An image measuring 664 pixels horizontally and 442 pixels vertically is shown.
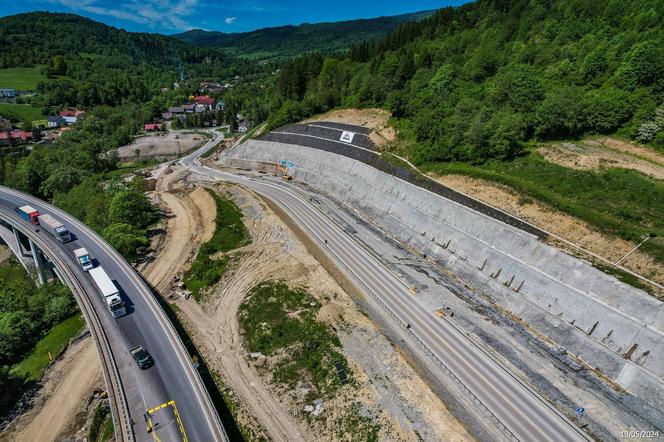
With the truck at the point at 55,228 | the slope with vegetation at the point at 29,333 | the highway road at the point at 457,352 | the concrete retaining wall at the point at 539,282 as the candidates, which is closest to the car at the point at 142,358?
the slope with vegetation at the point at 29,333

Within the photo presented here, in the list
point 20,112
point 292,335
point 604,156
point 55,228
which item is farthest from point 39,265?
point 20,112

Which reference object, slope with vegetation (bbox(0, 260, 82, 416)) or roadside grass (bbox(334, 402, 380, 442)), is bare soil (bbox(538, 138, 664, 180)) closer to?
roadside grass (bbox(334, 402, 380, 442))

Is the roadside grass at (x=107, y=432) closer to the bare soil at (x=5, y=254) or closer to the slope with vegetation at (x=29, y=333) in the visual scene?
the slope with vegetation at (x=29, y=333)

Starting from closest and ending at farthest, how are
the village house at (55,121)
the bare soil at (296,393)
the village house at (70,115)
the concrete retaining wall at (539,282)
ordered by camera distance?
the bare soil at (296,393) < the concrete retaining wall at (539,282) < the village house at (55,121) < the village house at (70,115)

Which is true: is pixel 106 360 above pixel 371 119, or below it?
below

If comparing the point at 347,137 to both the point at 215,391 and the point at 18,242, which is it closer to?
the point at 215,391

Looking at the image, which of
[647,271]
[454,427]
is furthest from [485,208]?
[454,427]
